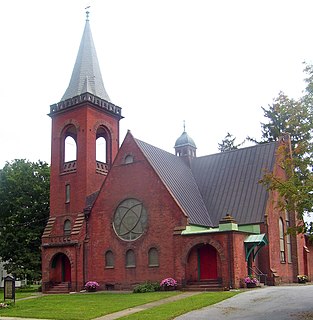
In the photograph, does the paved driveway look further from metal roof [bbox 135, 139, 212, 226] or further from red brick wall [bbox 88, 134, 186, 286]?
metal roof [bbox 135, 139, 212, 226]

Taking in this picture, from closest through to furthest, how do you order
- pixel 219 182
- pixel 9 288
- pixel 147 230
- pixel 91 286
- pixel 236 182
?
pixel 9 288 < pixel 147 230 < pixel 91 286 < pixel 236 182 < pixel 219 182

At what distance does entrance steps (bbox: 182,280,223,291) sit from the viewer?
3351 cm

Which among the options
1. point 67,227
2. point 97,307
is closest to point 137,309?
point 97,307

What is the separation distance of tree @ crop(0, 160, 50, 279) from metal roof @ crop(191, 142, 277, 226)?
18.6 metres

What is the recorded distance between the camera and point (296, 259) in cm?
4088

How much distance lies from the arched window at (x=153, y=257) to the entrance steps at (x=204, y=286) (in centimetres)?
328

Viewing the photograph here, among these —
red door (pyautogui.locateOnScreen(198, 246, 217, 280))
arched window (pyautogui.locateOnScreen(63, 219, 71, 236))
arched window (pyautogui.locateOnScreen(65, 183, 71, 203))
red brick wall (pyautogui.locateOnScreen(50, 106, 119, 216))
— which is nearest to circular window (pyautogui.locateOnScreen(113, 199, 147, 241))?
red brick wall (pyautogui.locateOnScreen(50, 106, 119, 216))

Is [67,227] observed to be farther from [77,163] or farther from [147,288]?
[147,288]

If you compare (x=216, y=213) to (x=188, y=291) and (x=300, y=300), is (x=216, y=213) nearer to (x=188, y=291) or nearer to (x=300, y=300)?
(x=188, y=291)

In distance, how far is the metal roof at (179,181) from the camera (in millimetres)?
38438

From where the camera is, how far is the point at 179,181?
41.5 m

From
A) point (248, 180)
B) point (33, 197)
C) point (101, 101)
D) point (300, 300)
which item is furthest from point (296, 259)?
point (33, 197)

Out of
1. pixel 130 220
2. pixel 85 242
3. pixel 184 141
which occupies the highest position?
pixel 184 141

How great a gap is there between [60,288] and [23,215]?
14522 mm
